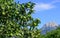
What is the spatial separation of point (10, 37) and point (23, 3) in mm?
3116

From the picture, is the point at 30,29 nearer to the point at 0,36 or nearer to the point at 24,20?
the point at 24,20

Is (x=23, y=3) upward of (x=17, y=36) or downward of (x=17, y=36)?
upward

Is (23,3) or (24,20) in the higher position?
(23,3)

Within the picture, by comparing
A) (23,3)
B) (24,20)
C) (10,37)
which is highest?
(23,3)

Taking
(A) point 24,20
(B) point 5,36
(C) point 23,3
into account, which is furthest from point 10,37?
(C) point 23,3

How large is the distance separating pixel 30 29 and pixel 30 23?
0.58 metres

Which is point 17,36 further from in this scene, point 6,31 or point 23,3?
point 23,3

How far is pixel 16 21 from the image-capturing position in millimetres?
20641

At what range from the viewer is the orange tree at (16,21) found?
1972 centimetres

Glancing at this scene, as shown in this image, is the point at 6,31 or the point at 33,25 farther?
the point at 33,25

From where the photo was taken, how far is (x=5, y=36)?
20.2m

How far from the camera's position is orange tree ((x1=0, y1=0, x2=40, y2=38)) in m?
19.7

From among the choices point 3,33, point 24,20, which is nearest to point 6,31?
point 3,33

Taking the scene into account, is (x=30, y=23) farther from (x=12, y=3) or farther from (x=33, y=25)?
(x=12, y=3)
